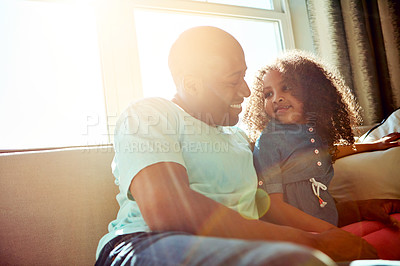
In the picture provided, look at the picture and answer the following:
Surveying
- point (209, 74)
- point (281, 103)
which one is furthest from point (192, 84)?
point (281, 103)

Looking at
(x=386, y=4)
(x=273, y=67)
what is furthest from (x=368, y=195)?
(x=386, y=4)

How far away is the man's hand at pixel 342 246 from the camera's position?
649 mm

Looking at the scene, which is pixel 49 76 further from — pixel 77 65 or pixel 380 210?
pixel 380 210

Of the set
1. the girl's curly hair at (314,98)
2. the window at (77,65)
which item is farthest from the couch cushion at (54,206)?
the girl's curly hair at (314,98)

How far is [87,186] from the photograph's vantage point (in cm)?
108

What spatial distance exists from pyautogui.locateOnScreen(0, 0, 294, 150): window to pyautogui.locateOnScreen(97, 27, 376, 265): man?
0.55 m

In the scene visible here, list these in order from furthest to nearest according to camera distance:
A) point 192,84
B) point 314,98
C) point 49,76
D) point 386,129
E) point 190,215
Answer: point 49,76
point 386,129
point 314,98
point 192,84
point 190,215

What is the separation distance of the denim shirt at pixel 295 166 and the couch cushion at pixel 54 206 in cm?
54

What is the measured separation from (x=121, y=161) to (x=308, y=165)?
0.74 m

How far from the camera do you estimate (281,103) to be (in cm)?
125

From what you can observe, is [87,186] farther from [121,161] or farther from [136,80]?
[136,80]

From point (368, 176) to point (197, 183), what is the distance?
859 mm

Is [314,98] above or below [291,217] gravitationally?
above

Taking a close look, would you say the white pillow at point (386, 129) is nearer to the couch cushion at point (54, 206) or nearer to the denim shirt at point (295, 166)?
the denim shirt at point (295, 166)
